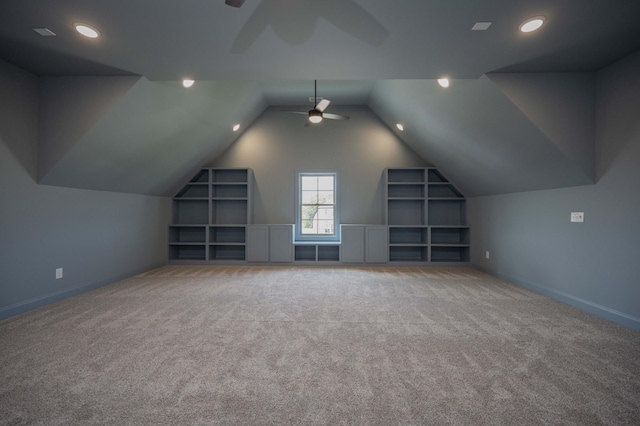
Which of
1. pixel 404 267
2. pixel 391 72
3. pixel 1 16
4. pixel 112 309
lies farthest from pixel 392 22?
pixel 404 267

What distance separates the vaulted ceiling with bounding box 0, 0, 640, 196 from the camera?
229 cm

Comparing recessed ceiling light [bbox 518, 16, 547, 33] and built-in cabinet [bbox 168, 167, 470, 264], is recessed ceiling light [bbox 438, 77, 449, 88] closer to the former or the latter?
recessed ceiling light [bbox 518, 16, 547, 33]

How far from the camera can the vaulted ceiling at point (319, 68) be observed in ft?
7.52

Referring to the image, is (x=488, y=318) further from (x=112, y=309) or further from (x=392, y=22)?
(x=112, y=309)

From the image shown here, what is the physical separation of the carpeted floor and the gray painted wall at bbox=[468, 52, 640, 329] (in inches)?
12.2

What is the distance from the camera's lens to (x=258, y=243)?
635 cm

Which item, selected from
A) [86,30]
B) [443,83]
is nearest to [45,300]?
[86,30]

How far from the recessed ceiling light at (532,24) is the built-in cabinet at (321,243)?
3.89 metres

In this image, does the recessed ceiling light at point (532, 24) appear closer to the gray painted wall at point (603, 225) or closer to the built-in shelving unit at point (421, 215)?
the gray painted wall at point (603, 225)

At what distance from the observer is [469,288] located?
4.47m

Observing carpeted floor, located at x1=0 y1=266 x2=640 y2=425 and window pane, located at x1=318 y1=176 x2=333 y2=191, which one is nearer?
carpeted floor, located at x1=0 y1=266 x2=640 y2=425

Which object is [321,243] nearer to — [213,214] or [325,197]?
[325,197]

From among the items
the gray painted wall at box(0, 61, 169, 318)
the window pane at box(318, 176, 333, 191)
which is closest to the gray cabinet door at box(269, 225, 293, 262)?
the window pane at box(318, 176, 333, 191)

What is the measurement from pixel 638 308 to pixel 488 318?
132 centimetres
